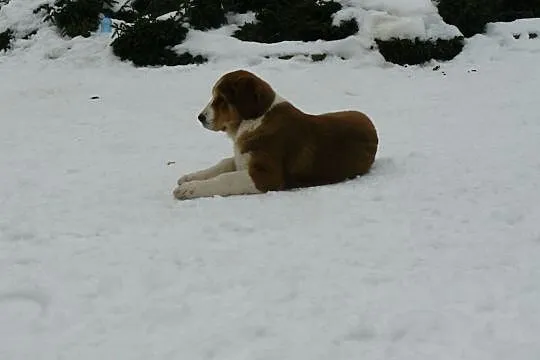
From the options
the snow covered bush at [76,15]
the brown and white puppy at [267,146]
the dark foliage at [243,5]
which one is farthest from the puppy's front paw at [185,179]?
the dark foliage at [243,5]

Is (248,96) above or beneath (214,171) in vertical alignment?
above

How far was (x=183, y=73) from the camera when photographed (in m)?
12.6

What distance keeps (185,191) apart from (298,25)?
348 inches

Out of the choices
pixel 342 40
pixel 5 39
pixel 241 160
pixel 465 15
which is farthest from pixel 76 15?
pixel 241 160

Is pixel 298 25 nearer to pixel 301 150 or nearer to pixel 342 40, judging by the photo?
pixel 342 40

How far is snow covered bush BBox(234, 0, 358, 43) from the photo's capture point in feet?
45.4

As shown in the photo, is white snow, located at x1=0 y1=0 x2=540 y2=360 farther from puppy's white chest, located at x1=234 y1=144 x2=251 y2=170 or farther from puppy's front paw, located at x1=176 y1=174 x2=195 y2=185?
puppy's white chest, located at x1=234 y1=144 x2=251 y2=170

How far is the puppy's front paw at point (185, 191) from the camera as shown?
574 cm

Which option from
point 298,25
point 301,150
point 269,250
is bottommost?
point 269,250

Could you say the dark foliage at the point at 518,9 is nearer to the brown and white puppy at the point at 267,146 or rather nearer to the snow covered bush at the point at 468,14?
the snow covered bush at the point at 468,14

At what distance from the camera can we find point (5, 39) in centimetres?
1457

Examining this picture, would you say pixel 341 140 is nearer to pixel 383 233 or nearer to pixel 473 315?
pixel 383 233

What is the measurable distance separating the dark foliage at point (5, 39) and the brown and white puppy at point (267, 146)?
31.6 ft

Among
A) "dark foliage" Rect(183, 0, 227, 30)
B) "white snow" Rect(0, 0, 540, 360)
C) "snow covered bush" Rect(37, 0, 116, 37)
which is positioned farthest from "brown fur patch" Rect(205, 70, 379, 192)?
"snow covered bush" Rect(37, 0, 116, 37)
